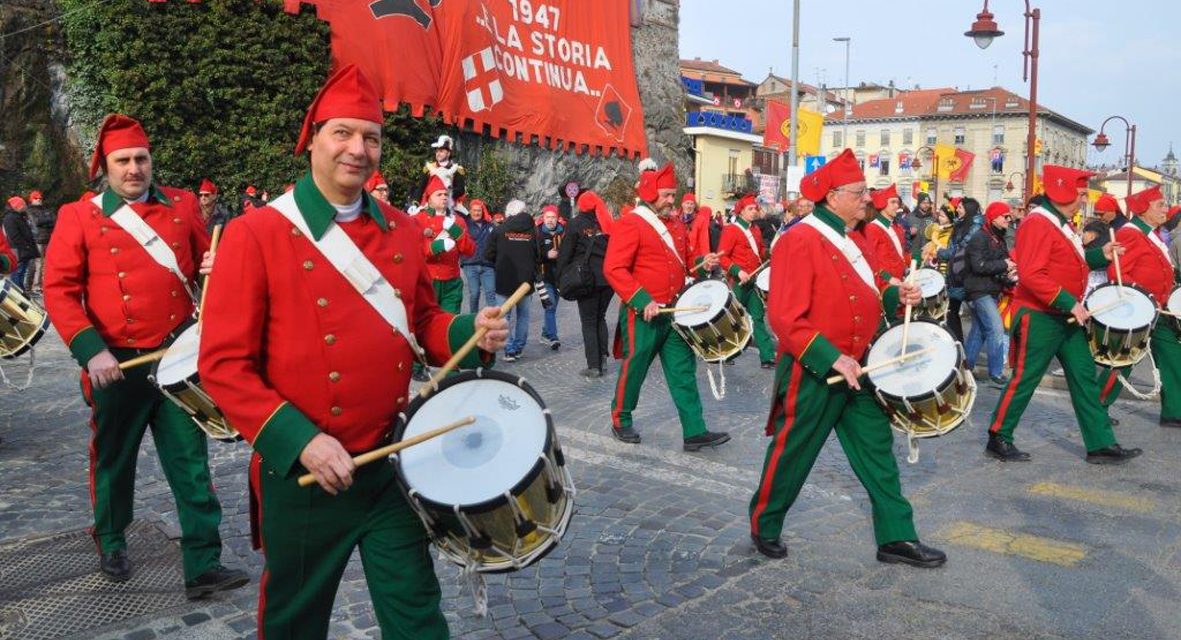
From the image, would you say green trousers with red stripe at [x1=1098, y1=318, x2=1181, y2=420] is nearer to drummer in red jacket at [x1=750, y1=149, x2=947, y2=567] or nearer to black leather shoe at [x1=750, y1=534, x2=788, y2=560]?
drummer in red jacket at [x1=750, y1=149, x2=947, y2=567]

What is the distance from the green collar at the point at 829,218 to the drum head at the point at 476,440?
100 inches

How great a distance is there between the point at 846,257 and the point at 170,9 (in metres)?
20.9

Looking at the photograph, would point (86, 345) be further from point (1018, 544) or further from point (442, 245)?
point (442, 245)

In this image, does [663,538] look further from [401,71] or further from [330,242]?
[401,71]

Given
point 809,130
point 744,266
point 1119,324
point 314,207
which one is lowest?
point 1119,324

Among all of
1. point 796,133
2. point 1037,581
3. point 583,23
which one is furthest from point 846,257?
point 583,23

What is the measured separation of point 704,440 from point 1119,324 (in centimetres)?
314

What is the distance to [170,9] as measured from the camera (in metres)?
22.0

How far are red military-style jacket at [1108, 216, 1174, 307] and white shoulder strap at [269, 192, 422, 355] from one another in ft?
23.8

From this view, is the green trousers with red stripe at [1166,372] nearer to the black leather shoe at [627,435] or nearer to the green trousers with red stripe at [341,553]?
the black leather shoe at [627,435]

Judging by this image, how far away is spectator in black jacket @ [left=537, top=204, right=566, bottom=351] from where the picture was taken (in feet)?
43.8

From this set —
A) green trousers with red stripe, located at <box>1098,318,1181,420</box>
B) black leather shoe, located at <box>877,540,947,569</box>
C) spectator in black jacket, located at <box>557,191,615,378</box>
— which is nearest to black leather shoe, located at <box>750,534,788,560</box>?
black leather shoe, located at <box>877,540,947,569</box>

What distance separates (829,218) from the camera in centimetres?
508

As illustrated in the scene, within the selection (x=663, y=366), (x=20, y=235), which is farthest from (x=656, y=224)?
(x=20, y=235)
